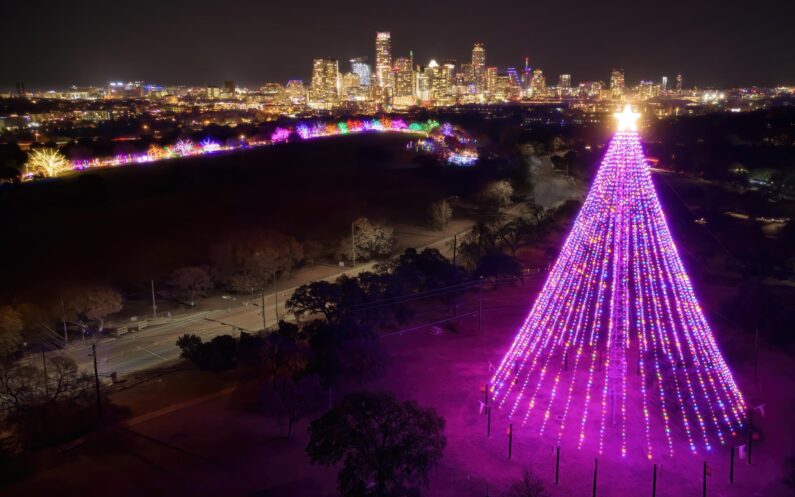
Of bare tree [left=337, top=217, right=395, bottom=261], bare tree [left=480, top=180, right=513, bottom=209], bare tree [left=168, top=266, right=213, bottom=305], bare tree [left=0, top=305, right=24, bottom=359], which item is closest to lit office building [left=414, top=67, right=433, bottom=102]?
bare tree [left=480, top=180, right=513, bottom=209]

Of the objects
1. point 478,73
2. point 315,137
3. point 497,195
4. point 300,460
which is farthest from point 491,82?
point 300,460

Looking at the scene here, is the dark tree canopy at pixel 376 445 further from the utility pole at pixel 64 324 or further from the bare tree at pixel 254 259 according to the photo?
the bare tree at pixel 254 259

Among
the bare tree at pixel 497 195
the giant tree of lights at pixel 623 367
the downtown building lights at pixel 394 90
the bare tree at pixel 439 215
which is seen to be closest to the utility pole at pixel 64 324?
the giant tree of lights at pixel 623 367

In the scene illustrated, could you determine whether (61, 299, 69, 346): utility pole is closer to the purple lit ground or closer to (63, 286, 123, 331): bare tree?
(63, 286, 123, 331): bare tree

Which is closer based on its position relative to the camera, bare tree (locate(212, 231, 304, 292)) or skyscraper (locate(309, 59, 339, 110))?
bare tree (locate(212, 231, 304, 292))

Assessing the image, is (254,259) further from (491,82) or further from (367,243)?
(491,82)

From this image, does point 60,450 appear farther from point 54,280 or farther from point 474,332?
point 54,280
